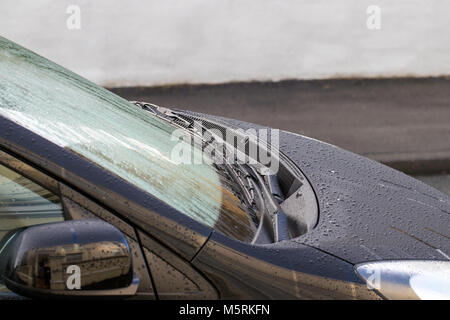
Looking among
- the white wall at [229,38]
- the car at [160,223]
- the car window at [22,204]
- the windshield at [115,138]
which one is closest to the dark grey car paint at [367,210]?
the car at [160,223]

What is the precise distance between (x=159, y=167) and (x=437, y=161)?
3.73m

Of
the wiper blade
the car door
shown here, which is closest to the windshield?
the car door

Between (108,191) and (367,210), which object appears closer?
(108,191)

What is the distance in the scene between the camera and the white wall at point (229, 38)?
6.49m

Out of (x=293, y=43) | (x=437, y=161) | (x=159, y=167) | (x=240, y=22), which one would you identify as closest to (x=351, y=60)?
(x=293, y=43)

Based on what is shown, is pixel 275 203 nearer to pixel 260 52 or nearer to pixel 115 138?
pixel 115 138

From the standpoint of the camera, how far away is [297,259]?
163 cm

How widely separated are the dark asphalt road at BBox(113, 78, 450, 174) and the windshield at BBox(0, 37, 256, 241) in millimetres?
3275

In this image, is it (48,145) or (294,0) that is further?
(294,0)

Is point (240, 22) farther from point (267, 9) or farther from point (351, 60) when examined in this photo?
point (351, 60)

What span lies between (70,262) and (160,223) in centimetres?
24

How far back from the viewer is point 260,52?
267 inches

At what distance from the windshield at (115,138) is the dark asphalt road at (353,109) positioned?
3275 mm

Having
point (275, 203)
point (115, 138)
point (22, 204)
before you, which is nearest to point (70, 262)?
point (22, 204)
